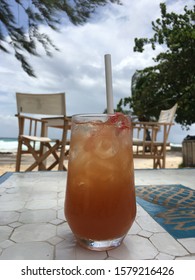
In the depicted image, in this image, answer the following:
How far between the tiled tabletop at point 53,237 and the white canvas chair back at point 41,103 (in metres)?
2.13

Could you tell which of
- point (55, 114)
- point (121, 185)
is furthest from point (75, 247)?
point (55, 114)

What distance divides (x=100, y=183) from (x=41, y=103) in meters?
3.11

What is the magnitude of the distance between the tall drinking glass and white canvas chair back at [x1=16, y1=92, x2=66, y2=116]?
108 inches

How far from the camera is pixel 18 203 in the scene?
1.39 metres

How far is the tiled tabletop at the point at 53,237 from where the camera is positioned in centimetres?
79

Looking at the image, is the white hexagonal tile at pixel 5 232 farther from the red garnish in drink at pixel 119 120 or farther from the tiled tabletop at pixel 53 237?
the red garnish in drink at pixel 119 120

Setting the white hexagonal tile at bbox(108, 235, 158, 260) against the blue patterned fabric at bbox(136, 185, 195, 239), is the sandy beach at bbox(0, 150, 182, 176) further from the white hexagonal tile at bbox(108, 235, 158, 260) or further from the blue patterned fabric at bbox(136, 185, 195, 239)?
the white hexagonal tile at bbox(108, 235, 158, 260)

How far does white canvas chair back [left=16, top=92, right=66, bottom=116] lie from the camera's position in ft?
11.7

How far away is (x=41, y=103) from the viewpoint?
371cm

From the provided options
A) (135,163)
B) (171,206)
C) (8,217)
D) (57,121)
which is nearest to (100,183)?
(8,217)

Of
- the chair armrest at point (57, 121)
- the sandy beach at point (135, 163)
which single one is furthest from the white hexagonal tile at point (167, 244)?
the sandy beach at point (135, 163)
